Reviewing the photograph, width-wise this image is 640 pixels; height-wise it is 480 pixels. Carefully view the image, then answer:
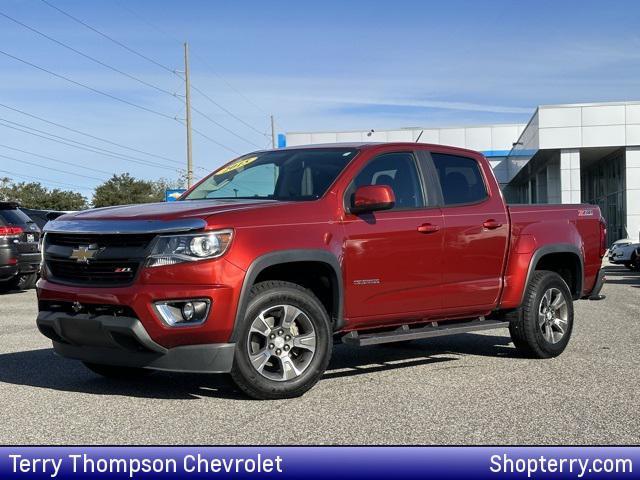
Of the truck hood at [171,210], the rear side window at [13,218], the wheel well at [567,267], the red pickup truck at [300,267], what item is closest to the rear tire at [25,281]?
the rear side window at [13,218]

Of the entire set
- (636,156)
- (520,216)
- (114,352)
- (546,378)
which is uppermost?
(636,156)

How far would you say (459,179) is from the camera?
7.48 m

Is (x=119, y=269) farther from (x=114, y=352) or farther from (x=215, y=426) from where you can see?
(x=215, y=426)

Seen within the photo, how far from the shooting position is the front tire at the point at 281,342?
225 inches

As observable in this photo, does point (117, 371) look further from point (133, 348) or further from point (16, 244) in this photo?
point (16, 244)

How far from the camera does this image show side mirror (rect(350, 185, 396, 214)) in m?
6.19

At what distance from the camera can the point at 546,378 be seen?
6.82 meters

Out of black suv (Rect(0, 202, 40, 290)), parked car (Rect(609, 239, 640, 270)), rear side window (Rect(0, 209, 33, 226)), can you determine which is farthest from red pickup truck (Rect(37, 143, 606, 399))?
parked car (Rect(609, 239, 640, 270))

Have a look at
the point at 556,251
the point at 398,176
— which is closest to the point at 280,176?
the point at 398,176

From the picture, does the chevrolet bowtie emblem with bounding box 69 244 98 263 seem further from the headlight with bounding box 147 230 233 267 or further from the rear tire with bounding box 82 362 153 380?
the rear tire with bounding box 82 362 153 380

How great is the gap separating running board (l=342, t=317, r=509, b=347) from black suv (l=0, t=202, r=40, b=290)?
10462 mm

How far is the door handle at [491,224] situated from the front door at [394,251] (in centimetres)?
56

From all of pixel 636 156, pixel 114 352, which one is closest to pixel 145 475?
pixel 114 352

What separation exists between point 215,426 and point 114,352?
1.04 m
